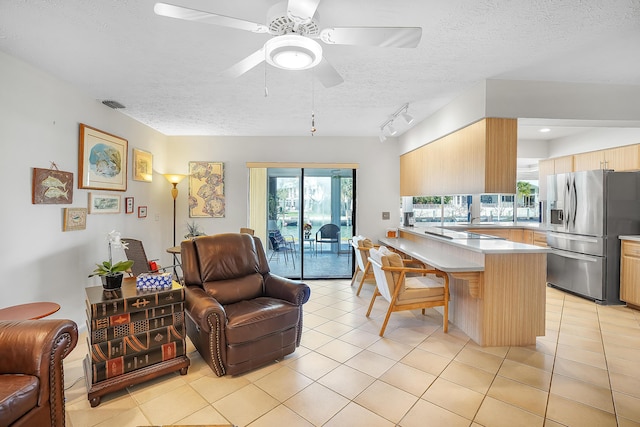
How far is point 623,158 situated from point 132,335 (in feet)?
20.8

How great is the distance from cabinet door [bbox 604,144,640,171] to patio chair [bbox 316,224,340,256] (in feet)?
14.0

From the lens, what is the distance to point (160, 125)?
455cm

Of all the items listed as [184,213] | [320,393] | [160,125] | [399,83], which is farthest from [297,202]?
[320,393]

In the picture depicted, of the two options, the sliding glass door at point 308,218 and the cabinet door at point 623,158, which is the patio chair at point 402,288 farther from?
the cabinet door at point 623,158

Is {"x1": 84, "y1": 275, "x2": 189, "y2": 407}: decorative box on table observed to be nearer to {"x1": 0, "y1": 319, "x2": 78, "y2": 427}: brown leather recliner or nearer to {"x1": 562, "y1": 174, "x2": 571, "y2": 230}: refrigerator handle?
{"x1": 0, "y1": 319, "x2": 78, "y2": 427}: brown leather recliner

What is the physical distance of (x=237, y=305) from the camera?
8.54ft

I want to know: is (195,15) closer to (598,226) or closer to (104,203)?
(104,203)

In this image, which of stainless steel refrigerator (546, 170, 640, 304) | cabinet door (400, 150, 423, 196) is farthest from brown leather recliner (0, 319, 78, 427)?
stainless steel refrigerator (546, 170, 640, 304)

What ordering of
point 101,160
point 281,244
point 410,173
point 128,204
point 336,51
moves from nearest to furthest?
point 336,51, point 101,160, point 128,204, point 410,173, point 281,244

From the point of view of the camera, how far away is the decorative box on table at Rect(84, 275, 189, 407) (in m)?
2.00

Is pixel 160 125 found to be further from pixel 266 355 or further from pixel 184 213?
pixel 266 355

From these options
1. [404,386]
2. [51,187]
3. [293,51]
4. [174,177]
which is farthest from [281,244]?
[293,51]

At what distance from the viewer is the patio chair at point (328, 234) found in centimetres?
540

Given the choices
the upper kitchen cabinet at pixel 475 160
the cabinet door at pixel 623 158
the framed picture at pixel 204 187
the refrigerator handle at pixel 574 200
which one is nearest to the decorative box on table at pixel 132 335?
the framed picture at pixel 204 187
